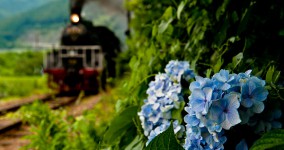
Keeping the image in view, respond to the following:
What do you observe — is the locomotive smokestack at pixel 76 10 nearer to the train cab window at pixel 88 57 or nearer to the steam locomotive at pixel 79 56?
the steam locomotive at pixel 79 56

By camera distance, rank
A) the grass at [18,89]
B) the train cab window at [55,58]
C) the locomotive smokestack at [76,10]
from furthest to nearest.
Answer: the locomotive smokestack at [76,10] < the grass at [18,89] < the train cab window at [55,58]

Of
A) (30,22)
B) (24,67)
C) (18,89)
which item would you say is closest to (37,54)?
(24,67)

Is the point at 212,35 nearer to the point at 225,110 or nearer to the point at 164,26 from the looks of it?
the point at 164,26

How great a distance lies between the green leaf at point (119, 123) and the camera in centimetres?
184

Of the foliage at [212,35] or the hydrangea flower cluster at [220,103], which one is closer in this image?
the hydrangea flower cluster at [220,103]

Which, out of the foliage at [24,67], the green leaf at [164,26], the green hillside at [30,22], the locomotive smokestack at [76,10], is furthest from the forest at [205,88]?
the green hillside at [30,22]

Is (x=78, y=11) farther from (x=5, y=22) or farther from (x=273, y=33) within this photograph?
(x=5, y=22)

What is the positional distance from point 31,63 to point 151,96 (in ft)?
83.3

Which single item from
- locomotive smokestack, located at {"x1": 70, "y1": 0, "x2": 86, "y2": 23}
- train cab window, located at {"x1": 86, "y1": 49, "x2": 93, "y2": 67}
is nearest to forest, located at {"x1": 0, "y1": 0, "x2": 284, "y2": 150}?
train cab window, located at {"x1": 86, "y1": 49, "x2": 93, "y2": 67}

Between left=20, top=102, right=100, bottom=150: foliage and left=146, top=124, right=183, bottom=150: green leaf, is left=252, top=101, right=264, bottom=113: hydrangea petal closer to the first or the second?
left=146, top=124, right=183, bottom=150: green leaf

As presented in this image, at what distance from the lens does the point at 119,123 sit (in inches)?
73.0

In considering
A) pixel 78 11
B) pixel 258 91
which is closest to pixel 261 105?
pixel 258 91

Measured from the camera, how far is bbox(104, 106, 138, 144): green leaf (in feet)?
6.03

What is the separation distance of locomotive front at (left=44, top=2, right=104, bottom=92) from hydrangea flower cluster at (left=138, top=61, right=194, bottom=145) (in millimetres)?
11150
